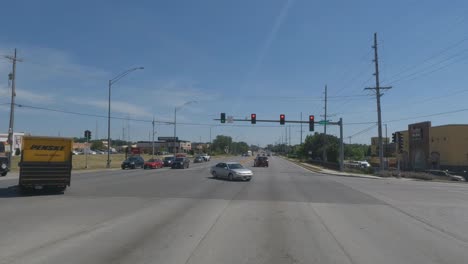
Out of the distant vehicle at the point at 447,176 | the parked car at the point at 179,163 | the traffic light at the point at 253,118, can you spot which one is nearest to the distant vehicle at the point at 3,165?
the parked car at the point at 179,163

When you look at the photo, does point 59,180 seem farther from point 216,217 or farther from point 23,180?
point 216,217

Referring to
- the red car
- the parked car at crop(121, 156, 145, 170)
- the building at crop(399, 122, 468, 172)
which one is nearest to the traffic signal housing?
the red car

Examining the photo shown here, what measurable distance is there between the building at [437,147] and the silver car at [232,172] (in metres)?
31.4

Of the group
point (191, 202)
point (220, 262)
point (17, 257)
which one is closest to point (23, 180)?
point (191, 202)

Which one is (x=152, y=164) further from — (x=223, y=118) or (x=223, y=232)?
(x=223, y=232)

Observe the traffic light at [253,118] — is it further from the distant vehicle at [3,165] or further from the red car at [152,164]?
the distant vehicle at [3,165]

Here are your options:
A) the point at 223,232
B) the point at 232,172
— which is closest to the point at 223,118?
the point at 232,172

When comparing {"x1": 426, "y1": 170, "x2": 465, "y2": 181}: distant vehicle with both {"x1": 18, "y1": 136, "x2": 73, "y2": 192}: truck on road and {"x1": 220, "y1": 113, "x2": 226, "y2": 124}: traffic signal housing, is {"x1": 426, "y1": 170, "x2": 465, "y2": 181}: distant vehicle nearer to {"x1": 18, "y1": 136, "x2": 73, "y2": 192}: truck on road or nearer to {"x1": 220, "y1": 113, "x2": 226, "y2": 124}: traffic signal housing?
{"x1": 220, "y1": 113, "x2": 226, "y2": 124}: traffic signal housing

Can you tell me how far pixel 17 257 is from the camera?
773 centimetres

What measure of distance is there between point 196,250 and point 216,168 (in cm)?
2695

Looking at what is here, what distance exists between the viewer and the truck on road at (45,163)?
754 inches

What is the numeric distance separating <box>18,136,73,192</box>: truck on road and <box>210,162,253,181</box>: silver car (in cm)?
1457

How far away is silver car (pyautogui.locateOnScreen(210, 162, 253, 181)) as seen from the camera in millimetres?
32375

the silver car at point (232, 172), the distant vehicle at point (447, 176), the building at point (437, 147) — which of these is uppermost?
the building at point (437, 147)
